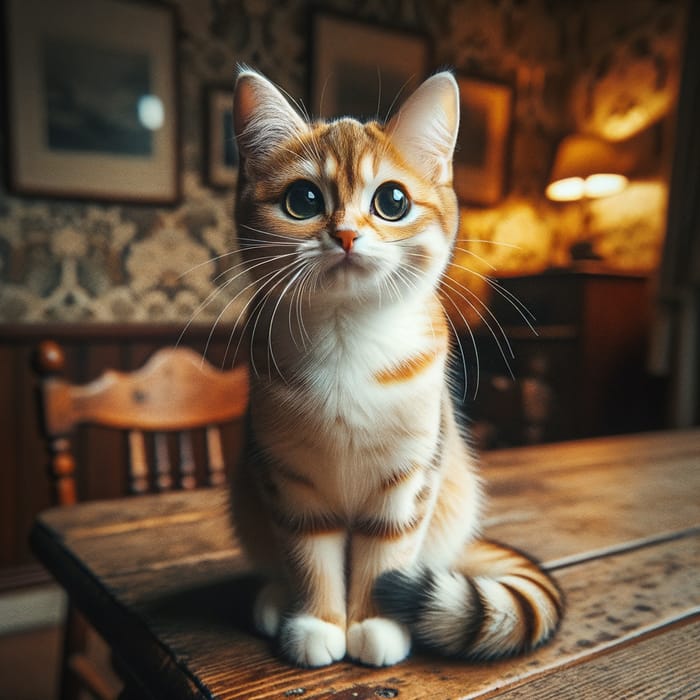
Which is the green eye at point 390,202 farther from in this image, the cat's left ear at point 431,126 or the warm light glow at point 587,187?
the warm light glow at point 587,187

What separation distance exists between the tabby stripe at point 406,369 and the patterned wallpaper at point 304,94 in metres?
1.00

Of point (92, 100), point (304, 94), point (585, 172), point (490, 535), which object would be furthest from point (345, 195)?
point (585, 172)

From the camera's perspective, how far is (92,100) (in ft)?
5.61

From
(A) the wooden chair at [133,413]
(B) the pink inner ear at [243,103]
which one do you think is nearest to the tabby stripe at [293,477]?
(B) the pink inner ear at [243,103]

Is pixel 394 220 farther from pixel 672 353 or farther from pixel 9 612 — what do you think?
pixel 672 353

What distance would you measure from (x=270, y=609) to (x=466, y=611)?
0.14 metres

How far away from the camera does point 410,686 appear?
388mm

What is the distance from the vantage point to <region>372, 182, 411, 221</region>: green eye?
1.20ft

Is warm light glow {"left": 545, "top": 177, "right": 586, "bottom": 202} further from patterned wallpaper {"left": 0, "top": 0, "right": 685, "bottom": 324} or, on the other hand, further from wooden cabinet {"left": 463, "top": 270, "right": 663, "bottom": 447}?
wooden cabinet {"left": 463, "top": 270, "right": 663, "bottom": 447}

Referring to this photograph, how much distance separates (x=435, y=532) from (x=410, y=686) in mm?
103

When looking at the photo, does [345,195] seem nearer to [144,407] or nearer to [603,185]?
[144,407]

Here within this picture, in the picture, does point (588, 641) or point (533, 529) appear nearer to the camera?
point (588, 641)

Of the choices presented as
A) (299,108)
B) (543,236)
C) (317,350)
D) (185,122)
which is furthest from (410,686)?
(185,122)

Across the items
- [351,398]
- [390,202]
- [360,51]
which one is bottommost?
[351,398]
